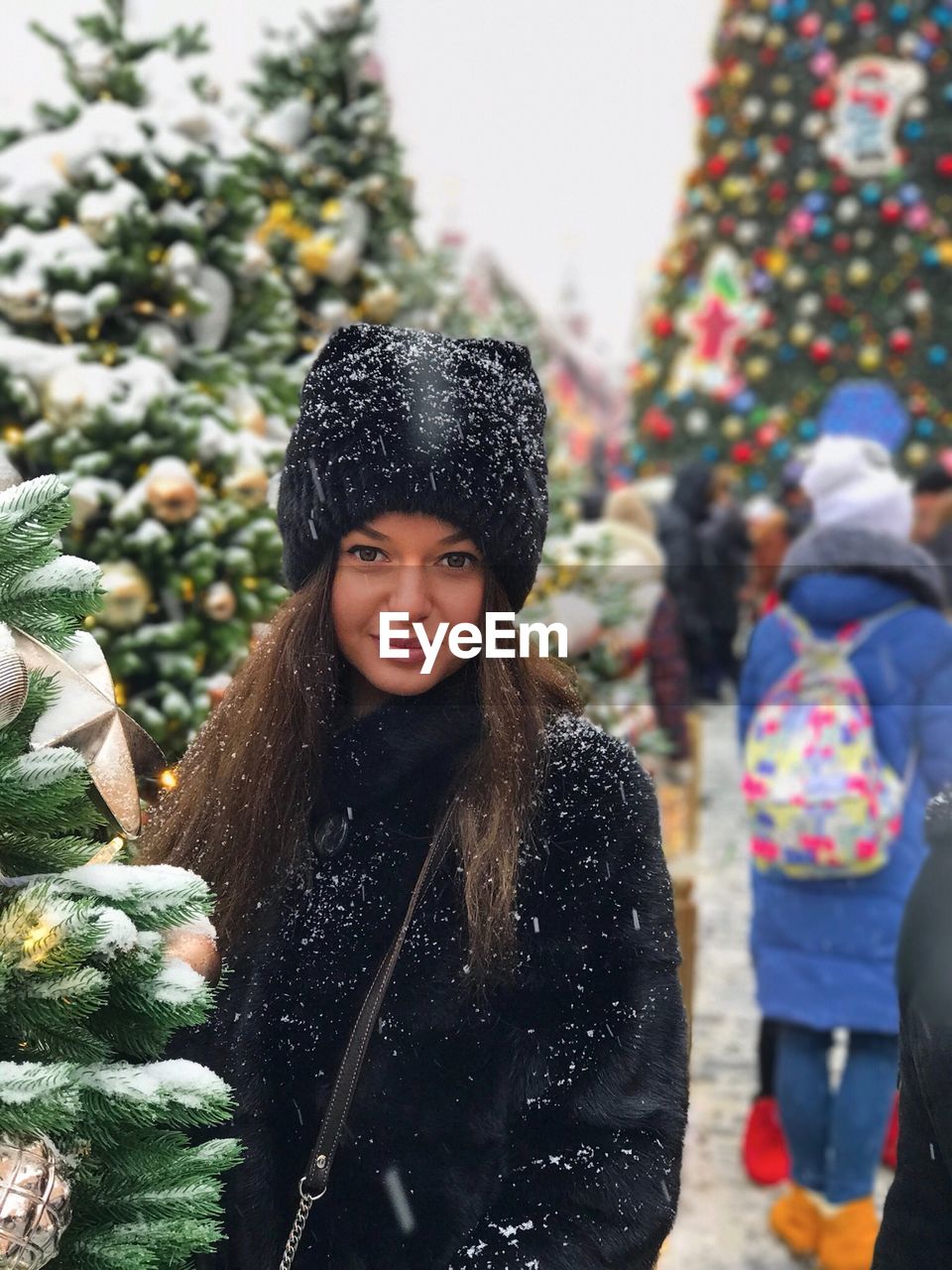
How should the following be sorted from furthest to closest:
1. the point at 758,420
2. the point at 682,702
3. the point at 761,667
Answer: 1. the point at 758,420
2. the point at 682,702
3. the point at 761,667

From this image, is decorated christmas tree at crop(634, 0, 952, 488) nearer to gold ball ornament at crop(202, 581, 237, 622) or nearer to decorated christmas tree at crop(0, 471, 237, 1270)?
gold ball ornament at crop(202, 581, 237, 622)

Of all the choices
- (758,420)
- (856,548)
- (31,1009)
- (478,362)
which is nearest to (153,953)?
(31,1009)

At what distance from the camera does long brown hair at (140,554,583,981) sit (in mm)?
1703

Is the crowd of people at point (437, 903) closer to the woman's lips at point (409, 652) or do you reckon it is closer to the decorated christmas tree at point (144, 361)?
the woman's lips at point (409, 652)

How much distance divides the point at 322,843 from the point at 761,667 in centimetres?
228

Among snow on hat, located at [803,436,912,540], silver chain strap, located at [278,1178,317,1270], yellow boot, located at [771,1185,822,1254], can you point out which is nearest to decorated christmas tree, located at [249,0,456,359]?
snow on hat, located at [803,436,912,540]

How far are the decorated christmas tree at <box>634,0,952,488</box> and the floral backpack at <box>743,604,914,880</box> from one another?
395 inches

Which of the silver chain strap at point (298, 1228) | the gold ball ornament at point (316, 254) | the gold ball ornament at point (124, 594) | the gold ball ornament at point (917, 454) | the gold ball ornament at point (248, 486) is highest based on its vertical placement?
the gold ball ornament at point (917, 454)

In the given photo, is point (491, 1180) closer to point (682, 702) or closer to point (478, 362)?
point (478, 362)

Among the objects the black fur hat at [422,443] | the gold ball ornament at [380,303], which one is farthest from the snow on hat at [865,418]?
the black fur hat at [422,443]

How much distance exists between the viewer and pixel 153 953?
1.33 m

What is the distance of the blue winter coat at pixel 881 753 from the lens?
350 centimetres

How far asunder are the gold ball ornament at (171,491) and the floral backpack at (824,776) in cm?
160

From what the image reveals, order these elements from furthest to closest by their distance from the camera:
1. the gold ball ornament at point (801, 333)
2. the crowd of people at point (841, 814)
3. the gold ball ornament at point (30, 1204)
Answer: the gold ball ornament at point (801, 333) → the crowd of people at point (841, 814) → the gold ball ornament at point (30, 1204)
